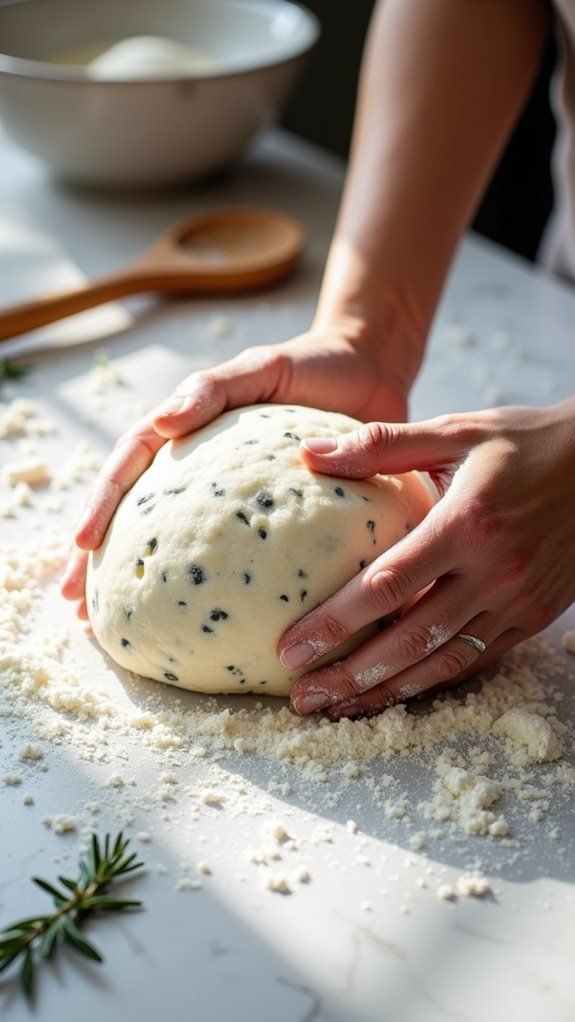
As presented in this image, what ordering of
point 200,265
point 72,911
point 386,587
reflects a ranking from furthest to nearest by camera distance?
point 200,265 → point 386,587 → point 72,911

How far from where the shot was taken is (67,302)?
6.23 ft

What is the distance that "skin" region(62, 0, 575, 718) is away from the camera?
1123 millimetres

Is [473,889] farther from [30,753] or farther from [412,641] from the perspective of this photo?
[30,753]

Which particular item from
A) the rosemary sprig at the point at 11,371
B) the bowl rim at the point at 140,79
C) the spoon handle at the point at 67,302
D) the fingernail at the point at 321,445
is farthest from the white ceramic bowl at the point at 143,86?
the fingernail at the point at 321,445

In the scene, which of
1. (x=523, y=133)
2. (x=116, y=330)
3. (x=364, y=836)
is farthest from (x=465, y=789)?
(x=523, y=133)

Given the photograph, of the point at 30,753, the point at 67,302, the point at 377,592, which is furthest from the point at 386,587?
the point at 67,302

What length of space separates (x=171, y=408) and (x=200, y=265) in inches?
31.5

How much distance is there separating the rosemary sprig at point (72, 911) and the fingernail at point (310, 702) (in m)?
0.24

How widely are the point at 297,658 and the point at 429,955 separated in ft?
1.03

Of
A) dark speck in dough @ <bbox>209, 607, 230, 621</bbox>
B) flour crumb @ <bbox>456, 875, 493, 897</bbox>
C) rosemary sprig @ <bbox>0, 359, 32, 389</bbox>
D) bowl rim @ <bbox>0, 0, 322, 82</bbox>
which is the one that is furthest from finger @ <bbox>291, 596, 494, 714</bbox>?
bowl rim @ <bbox>0, 0, 322, 82</bbox>

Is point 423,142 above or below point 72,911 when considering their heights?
above

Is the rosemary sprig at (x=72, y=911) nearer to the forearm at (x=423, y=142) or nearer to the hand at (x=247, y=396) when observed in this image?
the hand at (x=247, y=396)

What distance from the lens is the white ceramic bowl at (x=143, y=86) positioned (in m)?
2.05

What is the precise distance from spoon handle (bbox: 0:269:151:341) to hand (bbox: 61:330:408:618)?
60 centimetres
